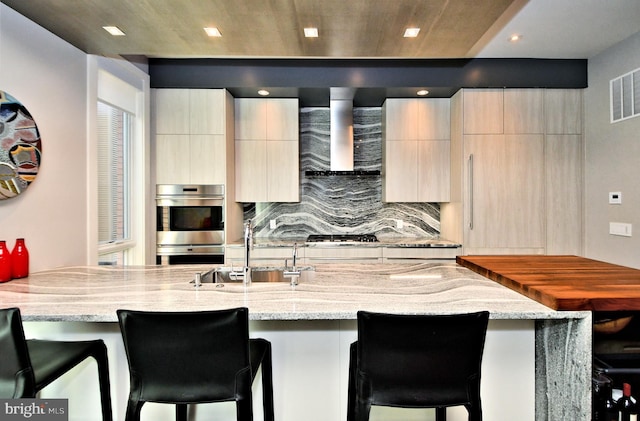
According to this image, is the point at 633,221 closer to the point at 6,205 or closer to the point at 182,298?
the point at 182,298

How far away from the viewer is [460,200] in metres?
3.69

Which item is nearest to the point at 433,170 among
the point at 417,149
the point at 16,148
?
the point at 417,149

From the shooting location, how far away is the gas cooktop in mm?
3799

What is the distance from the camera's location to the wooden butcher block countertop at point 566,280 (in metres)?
1.39

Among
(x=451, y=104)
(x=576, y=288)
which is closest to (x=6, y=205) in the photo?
(x=576, y=288)

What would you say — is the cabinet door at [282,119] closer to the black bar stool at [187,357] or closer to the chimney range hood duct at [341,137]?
the chimney range hood duct at [341,137]

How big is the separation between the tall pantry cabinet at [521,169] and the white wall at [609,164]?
11 centimetres

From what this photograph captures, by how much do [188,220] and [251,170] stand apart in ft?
2.75

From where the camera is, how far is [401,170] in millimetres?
3955

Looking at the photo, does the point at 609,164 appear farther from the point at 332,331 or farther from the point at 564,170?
the point at 332,331

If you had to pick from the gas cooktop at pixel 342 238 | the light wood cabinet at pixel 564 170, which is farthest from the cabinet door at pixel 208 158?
the light wood cabinet at pixel 564 170

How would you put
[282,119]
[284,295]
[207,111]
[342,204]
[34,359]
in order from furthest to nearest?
[342,204]
[282,119]
[207,111]
[284,295]
[34,359]

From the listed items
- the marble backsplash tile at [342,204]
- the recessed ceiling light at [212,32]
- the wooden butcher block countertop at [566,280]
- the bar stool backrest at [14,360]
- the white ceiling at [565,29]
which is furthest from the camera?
the marble backsplash tile at [342,204]

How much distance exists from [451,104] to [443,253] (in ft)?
5.23
